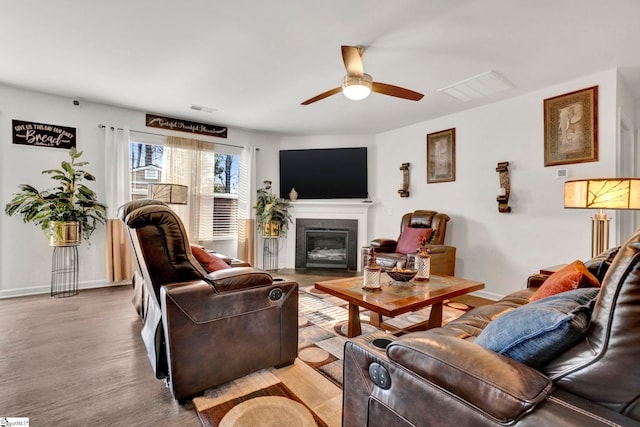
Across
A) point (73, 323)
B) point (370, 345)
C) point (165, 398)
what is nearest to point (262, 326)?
point (165, 398)

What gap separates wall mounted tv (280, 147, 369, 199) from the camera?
5.41 meters

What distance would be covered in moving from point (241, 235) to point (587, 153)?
4.76m

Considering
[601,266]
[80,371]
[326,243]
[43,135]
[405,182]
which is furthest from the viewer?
[326,243]

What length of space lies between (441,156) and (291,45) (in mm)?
2835

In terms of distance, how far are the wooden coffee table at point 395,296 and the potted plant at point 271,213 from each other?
2.83 m

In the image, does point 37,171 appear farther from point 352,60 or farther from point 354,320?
point 354,320

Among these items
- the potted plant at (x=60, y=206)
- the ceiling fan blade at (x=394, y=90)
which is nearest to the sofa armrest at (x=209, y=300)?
the ceiling fan blade at (x=394, y=90)

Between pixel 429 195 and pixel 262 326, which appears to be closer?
pixel 262 326

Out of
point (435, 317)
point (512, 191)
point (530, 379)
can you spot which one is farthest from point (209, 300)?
point (512, 191)

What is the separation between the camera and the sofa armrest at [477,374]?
28.0 inches

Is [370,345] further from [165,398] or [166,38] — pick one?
[166,38]

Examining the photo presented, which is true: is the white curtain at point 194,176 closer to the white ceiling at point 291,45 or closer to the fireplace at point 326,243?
the white ceiling at point 291,45

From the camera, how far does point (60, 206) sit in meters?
3.45

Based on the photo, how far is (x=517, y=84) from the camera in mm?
3297
